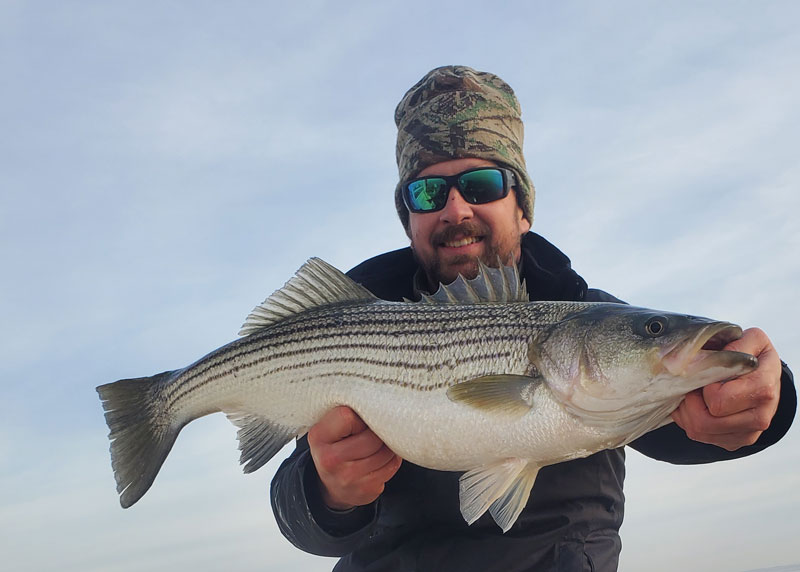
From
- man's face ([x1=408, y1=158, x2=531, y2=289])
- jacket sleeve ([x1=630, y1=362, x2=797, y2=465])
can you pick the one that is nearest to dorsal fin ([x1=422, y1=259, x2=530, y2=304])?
man's face ([x1=408, y1=158, x2=531, y2=289])

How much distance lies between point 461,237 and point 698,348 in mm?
2898

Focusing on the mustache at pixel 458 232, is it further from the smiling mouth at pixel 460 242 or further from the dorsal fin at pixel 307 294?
the dorsal fin at pixel 307 294

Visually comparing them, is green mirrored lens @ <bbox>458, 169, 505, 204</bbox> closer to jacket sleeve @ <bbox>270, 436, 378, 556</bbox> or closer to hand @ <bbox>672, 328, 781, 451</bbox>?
jacket sleeve @ <bbox>270, 436, 378, 556</bbox>

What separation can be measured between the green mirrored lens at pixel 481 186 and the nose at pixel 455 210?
0.08 metres

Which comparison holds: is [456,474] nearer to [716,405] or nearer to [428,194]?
[716,405]

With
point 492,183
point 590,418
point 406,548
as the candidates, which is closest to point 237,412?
point 406,548

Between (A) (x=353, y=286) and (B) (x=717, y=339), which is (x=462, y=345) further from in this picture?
(B) (x=717, y=339)

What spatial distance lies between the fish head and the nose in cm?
211

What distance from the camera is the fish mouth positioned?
11.2 feet

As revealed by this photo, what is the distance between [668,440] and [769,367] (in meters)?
2.12

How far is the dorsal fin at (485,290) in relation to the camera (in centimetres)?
465

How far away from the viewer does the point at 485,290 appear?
4.71 m

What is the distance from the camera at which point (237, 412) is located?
484cm

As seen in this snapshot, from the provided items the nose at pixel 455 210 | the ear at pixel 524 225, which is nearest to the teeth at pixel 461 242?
the nose at pixel 455 210
